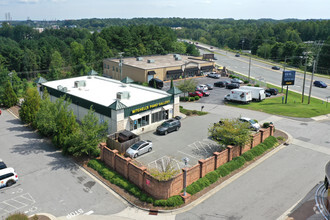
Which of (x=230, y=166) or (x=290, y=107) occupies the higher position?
(x=290, y=107)

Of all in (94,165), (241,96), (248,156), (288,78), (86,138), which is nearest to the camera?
(94,165)

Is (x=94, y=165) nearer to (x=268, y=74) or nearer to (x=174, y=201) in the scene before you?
(x=174, y=201)

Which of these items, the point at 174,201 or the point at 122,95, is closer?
the point at 174,201

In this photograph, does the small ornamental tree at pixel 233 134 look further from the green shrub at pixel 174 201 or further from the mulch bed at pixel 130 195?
the green shrub at pixel 174 201

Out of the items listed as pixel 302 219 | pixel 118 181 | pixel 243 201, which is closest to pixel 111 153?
pixel 118 181

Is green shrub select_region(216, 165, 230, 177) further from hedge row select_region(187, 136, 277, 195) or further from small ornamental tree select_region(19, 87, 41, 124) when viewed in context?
small ornamental tree select_region(19, 87, 41, 124)

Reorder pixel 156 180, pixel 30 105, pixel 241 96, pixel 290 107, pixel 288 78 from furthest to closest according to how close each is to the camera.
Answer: pixel 288 78 < pixel 241 96 < pixel 290 107 < pixel 30 105 < pixel 156 180

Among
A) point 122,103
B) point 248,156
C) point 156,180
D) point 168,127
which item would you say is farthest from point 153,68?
point 156,180
